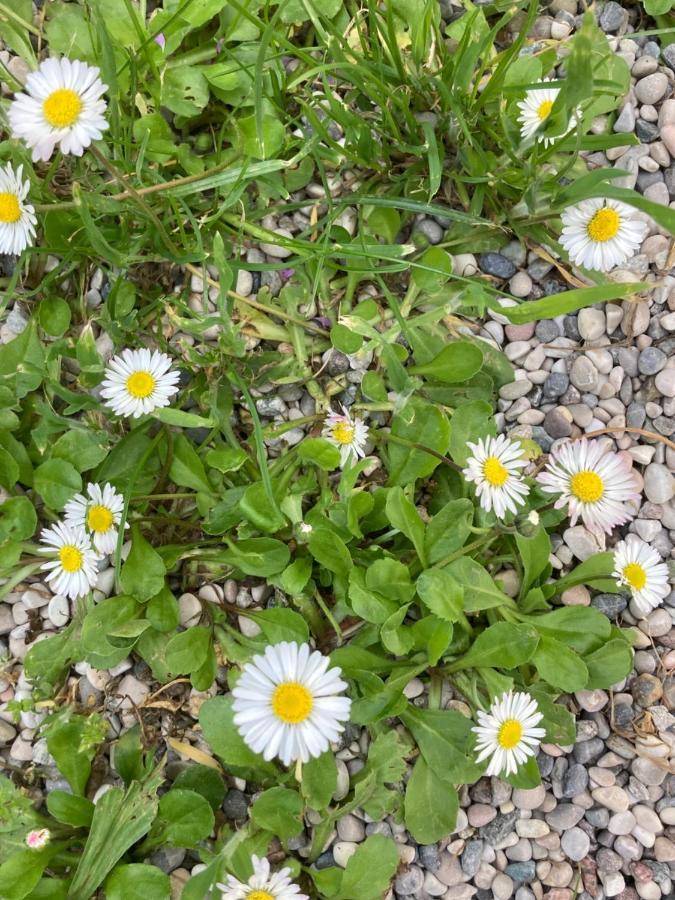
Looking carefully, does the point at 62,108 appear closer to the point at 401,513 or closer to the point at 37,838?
the point at 401,513

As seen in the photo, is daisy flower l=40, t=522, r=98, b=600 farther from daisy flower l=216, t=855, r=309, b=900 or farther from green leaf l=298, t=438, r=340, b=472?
daisy flower l=216, t=855, r=309, b=900

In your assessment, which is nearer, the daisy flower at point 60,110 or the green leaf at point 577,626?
the daisy flower at point 60,110

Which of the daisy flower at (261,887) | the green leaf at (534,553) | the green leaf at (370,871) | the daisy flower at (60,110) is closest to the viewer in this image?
the daisy flower at (60,110)

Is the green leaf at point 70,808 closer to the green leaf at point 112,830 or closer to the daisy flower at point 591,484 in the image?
the green leaf at point 112,830

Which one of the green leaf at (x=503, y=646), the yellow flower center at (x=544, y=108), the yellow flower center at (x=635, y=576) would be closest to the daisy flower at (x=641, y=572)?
the yellow flower center at (x=635, y=576)

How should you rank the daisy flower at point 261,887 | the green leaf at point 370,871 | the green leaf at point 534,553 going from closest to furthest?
the daisy flower at point 261,887, the green leaf at point 370,871, the green leaf at point 534,553

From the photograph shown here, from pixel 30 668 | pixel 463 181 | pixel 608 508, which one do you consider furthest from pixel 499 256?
pixel 30 668
